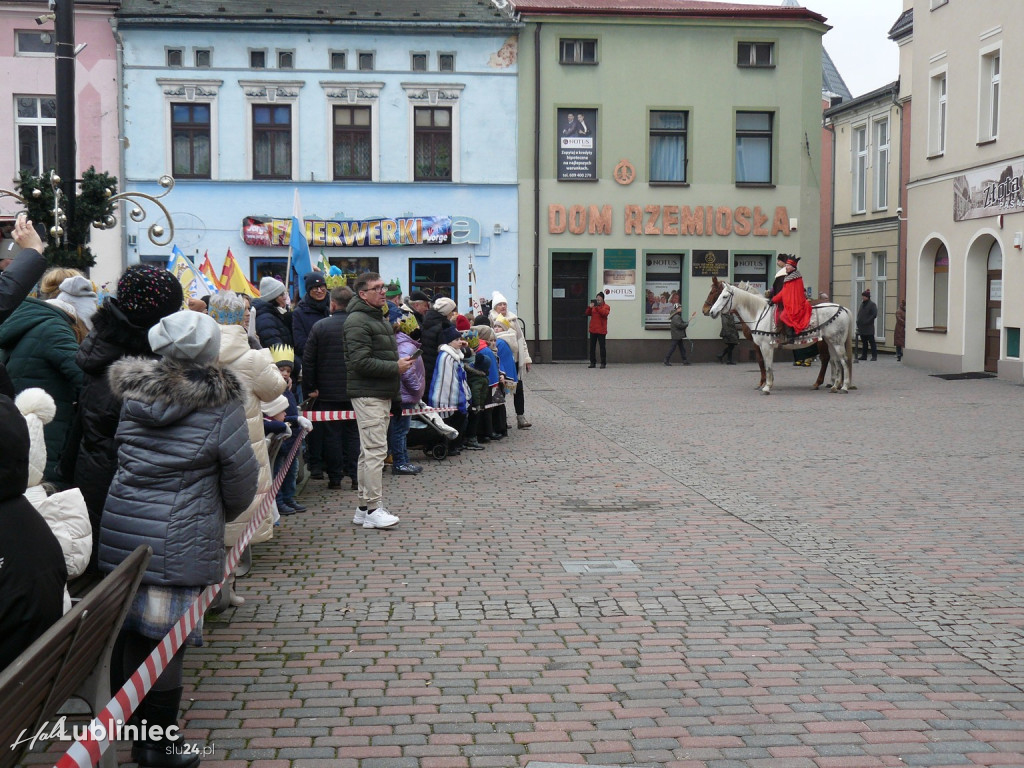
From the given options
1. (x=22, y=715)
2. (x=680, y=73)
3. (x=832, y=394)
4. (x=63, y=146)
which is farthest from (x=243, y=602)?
(x=680, y=73)

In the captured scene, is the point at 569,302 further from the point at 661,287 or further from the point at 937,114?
the point at 937,114

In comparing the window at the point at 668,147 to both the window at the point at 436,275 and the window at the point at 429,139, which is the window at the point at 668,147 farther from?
the window at the point at 436,275

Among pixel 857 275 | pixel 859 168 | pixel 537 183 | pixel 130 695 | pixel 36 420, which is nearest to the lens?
pixel 130 695

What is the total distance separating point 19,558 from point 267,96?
94.2 feet

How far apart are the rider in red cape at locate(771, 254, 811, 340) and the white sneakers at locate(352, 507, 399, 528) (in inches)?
552

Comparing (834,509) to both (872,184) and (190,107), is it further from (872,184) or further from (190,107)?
(872,184)

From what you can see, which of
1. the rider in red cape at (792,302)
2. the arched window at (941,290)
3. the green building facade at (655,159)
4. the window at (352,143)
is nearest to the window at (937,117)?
the arched window at (941,290)

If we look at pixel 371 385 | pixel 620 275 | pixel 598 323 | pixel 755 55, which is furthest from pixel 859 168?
pixel 371 385

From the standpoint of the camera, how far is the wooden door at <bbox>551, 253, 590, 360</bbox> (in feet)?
105

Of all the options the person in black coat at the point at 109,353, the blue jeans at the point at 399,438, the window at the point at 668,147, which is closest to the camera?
the person in black coat at the point at 109,353

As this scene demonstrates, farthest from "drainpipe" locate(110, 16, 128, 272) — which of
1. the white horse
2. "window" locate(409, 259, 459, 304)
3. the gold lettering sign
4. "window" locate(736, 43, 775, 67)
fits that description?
the white horse

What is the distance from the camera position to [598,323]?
29688 millimetres

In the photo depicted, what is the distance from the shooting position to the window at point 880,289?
36.7m

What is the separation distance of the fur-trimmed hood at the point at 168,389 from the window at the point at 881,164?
35008mm
